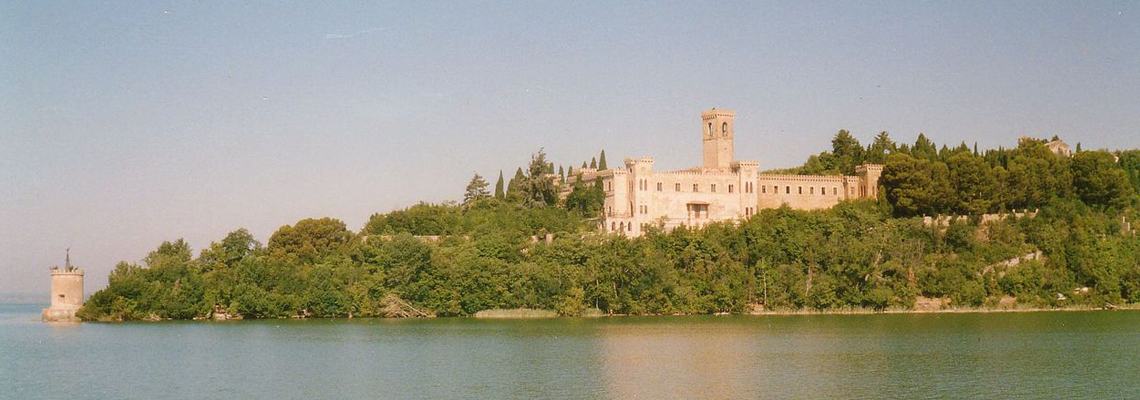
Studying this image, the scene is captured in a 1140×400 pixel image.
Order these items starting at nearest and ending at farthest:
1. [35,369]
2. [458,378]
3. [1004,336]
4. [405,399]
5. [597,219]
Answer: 1. [405,399]
2. [458,378]
3. [35,369]
4. [1004,336]
5. [597,219]

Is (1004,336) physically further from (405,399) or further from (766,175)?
(766,175)

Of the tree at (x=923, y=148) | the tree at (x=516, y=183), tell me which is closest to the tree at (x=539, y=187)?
the tree at (x=516, y=183)

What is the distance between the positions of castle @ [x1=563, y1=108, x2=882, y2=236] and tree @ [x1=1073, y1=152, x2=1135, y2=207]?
11.4 m

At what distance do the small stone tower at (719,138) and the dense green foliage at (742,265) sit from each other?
9.02 m

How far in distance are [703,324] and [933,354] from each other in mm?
15495

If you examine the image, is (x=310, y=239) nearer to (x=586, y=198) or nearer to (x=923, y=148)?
(x=586, y=198)

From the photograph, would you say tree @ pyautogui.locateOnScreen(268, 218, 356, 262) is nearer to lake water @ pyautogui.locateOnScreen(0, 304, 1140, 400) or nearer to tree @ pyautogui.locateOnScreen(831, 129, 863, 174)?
lake water @ pyautogui.locateOnScreen(0, 304, 1140, 400)

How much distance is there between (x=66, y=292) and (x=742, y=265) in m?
31.0

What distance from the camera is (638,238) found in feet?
198

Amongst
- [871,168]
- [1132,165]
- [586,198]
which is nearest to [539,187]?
[586,198]

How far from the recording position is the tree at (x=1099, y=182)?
60.4m

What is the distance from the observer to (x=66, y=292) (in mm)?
59312

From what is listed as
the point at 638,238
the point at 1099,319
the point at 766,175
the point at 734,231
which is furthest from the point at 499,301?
the point at 1099,319

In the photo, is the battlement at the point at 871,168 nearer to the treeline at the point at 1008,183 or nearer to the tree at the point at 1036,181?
the treeline at the point at 1008,183
